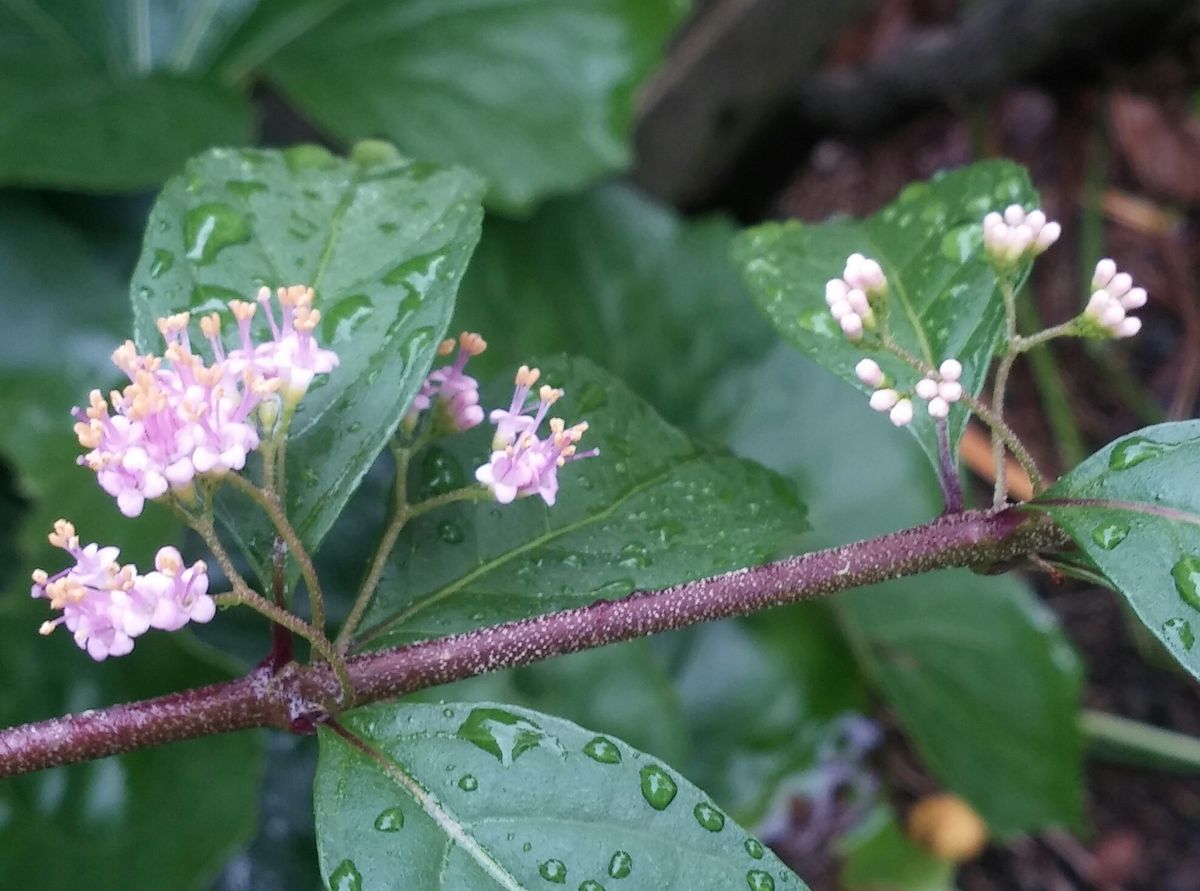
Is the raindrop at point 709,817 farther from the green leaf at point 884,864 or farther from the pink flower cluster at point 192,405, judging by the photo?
the green leaf at point 884,864

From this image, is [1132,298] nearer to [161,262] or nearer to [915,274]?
[915,274]

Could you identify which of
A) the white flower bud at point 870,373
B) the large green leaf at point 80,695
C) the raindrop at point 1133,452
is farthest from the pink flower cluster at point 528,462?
the large green leaf at point 80,695

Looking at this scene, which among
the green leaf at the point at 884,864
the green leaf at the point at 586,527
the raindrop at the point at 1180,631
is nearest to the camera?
the raindrop at the point at 1180,631

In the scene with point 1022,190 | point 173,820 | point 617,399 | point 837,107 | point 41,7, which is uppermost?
point 1022,190

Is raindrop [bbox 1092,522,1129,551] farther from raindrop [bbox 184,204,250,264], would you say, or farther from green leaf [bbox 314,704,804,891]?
raindrop [bbox 184,204,250,264]

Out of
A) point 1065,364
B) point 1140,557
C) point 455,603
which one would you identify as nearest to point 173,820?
point 455,603

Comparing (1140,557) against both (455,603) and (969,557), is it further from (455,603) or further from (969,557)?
(455,603)

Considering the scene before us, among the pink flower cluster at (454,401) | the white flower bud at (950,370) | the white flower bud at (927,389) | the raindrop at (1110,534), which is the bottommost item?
the pink flower cluster at (454,401)
